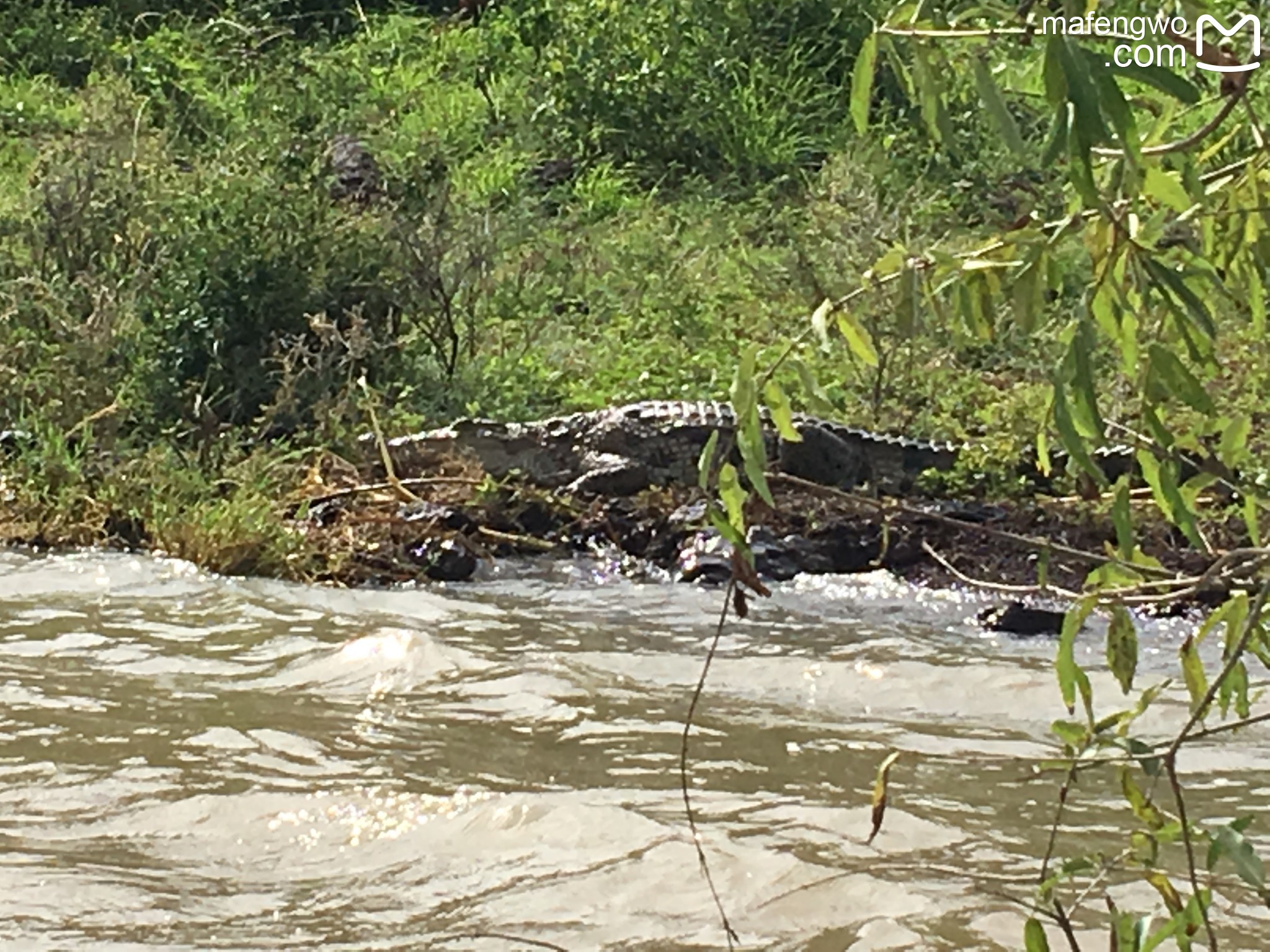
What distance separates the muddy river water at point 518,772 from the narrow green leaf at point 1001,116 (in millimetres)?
891

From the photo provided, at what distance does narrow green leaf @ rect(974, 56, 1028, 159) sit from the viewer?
3.61ft

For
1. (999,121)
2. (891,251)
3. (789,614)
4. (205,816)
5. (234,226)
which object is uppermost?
(999,121)

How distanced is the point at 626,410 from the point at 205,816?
157 inches

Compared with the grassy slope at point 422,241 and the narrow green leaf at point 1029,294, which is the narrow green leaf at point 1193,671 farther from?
the grassy slope at point 422,241

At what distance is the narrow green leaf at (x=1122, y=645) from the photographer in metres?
1.61

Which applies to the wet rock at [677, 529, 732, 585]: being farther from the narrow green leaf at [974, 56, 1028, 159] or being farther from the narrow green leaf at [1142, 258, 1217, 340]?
the narrow green leaf at [974, 56, 1028, 159]

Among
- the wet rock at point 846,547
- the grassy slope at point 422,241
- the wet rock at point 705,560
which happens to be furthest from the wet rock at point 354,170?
the wet rock at point 846,547

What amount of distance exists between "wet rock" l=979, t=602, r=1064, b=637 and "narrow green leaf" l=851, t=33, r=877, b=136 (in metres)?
3.96

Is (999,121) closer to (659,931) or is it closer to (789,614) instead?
(659,931)

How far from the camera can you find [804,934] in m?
2.68

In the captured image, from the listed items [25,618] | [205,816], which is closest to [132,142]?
[25,618]

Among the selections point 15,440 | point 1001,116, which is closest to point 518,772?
point 1001,116

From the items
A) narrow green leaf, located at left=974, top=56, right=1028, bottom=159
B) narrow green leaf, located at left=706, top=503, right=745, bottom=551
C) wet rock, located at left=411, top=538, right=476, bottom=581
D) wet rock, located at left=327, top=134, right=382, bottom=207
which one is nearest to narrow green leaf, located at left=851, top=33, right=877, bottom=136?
narrow green leaf, located at left=974, top=56, right=1028, bottom=159

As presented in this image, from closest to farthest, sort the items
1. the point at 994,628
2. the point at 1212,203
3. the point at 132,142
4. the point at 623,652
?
the point at 1212,203
the point at 623,652
the point at 994,628
the point at 132,142
